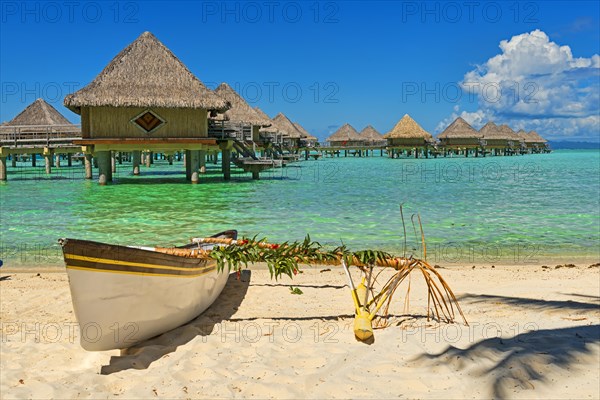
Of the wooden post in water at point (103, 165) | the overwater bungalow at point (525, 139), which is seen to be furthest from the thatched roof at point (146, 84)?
the overwater bungalow at point (525, 139)

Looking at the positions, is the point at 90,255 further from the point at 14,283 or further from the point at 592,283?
the point at 592,283

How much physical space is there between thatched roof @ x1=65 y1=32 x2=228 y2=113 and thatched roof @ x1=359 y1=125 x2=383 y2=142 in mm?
49041

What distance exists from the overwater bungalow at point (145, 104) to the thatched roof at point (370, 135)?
4890cm

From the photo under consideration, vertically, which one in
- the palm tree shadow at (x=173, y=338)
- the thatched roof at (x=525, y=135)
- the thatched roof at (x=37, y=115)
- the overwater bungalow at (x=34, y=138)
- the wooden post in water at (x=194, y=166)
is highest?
the thatched roof at (x=525, y=135)

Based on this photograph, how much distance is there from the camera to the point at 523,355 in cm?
402

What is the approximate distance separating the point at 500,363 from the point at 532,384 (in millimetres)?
340

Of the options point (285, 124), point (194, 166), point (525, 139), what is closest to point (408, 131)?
point (285, 124)

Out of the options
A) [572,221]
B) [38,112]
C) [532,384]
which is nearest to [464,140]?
[38,112]

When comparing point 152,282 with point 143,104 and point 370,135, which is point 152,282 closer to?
point 143,104

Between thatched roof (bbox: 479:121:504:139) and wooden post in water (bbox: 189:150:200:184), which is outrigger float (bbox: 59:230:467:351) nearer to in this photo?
wooden post in water (bbox: 189:150:200:184)

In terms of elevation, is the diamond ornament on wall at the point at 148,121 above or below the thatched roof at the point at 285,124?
below

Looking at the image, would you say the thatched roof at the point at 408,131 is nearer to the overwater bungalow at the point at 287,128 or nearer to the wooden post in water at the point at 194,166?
the overwater bungalow at the point at 287,128

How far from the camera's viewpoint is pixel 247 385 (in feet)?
12.5

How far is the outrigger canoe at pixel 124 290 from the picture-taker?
13.0 ft
